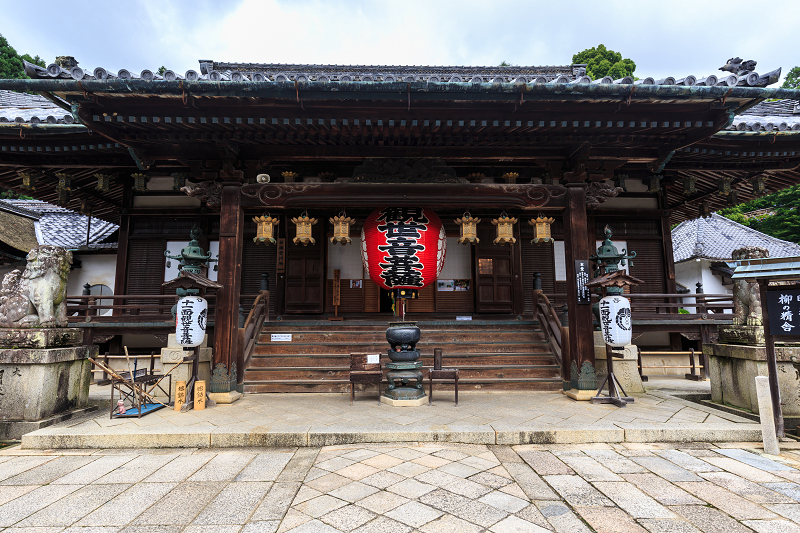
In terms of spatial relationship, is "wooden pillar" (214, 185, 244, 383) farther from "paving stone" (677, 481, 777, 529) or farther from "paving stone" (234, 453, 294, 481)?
"paving stone" (677, 481, 777, 529)

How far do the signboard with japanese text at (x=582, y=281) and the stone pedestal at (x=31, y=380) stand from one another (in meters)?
8.87

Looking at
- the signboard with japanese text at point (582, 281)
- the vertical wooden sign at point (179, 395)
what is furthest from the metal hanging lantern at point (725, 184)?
the vertical wooden sign at point (179, 395)

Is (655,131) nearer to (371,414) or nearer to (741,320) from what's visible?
(741,320)

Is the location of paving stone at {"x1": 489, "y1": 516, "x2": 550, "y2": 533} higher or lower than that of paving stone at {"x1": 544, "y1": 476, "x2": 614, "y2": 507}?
higher

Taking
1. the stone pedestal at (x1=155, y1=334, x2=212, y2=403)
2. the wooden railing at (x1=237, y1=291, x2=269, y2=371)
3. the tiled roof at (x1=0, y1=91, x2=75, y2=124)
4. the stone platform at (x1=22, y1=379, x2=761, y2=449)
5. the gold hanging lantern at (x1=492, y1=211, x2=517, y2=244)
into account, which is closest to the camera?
the stone platform at (x1=22, y1=379, x2=761, y2=449)

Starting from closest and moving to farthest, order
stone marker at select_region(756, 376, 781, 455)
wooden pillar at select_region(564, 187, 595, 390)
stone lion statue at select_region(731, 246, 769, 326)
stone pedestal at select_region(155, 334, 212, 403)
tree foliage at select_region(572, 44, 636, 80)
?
stone marker at select_region(756, 376, 781, 455), stone lion statue at select_region(731, 246, 769, 326), stone pedestal at select_region(155, 334, 212, 403), wooden pillar at select_region(564, 187, 595, 390), tree foliage at select_region(572, 44, 636, 80)

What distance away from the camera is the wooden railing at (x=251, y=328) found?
7527 millimetres

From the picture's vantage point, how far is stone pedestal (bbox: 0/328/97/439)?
5.50 metres

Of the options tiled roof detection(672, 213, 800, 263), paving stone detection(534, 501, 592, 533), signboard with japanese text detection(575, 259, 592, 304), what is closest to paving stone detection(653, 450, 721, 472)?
paving stone detection(534, 501, 592, 533)

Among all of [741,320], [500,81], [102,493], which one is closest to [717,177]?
[741,320]

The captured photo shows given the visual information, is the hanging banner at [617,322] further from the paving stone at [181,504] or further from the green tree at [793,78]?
the green tree at [793,78]

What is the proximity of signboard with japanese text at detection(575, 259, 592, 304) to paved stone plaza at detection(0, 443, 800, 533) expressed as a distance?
9.50 feet

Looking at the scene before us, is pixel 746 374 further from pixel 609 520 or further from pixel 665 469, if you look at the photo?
pixel 609 520

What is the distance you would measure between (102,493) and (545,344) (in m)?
7.92
